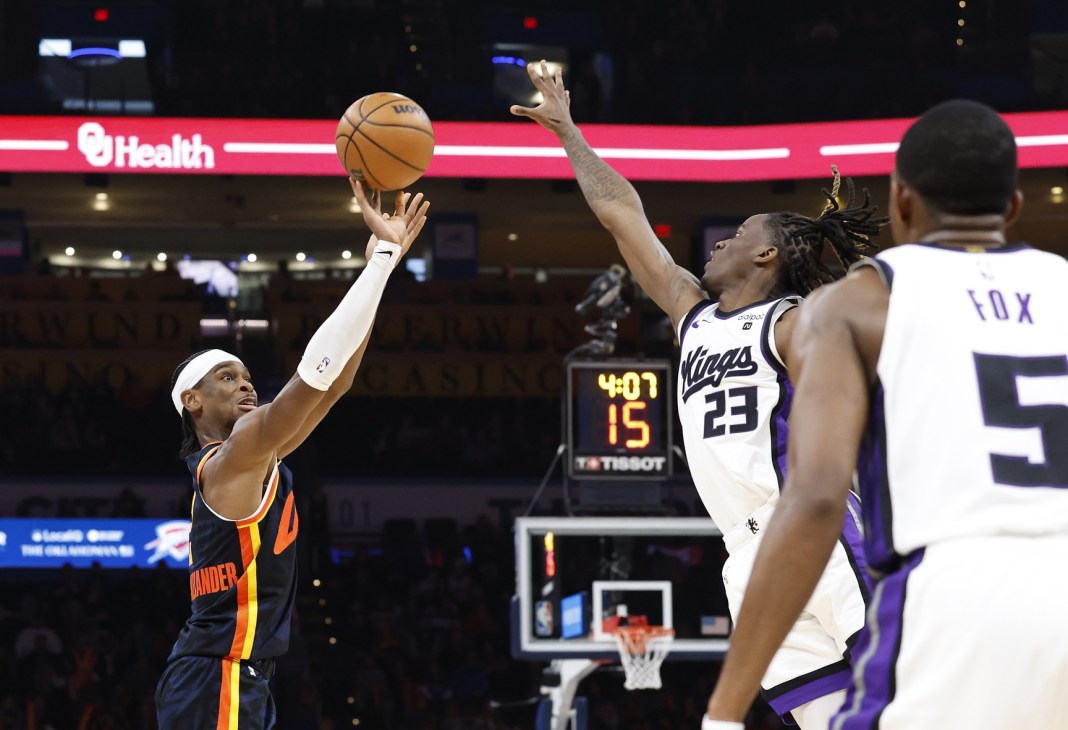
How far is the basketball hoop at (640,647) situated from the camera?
30.8ft

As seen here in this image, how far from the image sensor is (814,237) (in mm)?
4516

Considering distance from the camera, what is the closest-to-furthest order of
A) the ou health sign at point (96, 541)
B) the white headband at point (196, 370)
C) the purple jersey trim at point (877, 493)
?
1. the purple jersey trim at point (877, 493)
2. the white headband at point (196, 370)
3. the ou health sign at point (96, 541)

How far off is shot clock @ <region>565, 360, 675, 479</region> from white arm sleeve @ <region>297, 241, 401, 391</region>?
5.50 meters

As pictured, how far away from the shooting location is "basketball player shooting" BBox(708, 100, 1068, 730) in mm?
2213

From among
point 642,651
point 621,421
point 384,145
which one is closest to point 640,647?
point 642,651

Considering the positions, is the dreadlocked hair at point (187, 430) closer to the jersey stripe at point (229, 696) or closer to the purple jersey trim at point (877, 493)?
the jersey stripe at point (229, 696)

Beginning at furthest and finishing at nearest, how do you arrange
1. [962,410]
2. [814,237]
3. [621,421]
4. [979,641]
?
[621,421]
[814,237]
[962,410]
[979,641]

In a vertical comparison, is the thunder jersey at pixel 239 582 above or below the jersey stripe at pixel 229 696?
above

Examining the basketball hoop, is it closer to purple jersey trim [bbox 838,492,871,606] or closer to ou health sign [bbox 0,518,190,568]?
purple jersey trim [bbox 838,492,871,606]

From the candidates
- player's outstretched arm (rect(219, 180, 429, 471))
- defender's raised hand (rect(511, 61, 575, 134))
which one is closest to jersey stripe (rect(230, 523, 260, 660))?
player's outstretched arm (rect(219, 180, 429, 471))

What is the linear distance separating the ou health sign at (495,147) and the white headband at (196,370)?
33.2 ft

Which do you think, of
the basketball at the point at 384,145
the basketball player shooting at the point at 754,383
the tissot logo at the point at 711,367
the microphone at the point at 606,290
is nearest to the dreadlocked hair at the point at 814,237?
the basketball player shooting at the point at 754,383

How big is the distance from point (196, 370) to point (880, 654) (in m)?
2.97

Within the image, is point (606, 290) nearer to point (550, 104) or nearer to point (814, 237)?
point (550, 104)
